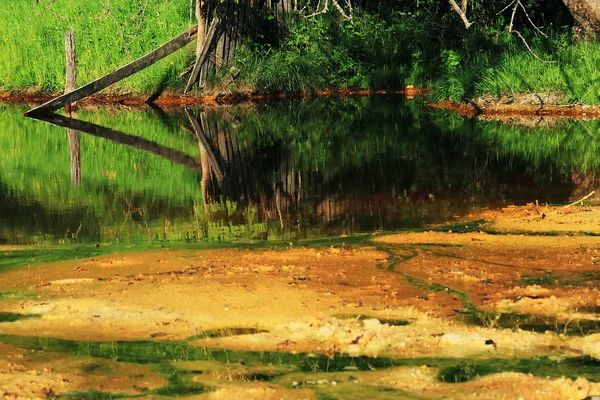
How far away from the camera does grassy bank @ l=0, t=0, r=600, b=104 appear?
22266mm

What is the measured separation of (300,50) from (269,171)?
1012 centimetres

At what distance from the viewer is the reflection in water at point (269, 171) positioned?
10.3 meters

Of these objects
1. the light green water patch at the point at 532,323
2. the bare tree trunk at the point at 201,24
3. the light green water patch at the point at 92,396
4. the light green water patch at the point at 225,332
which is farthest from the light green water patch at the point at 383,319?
the bare tree trunk at the point at 201,24

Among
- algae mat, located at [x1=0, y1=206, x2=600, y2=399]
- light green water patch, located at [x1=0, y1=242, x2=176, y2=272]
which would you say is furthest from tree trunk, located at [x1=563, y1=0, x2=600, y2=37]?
light green water patch, located at [x1=0, y1=242, x2=176, y2=272]

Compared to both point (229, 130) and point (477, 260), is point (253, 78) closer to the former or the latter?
point (229, 130)

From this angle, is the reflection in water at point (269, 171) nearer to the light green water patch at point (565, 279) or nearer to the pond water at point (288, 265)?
the pond water at point (288, 265)

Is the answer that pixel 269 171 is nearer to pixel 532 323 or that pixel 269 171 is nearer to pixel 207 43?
pixel 532 323

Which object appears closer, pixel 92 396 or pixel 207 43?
pixel 92 396

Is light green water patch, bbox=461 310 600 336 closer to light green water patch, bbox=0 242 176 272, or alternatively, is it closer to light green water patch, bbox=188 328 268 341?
light green water patch, bbox=188 328 268 341

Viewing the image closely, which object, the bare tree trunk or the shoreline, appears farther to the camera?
the bare tree trunk

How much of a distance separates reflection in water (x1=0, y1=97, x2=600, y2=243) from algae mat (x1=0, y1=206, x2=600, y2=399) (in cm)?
148

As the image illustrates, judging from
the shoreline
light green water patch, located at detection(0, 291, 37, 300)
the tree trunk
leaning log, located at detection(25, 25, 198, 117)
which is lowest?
light green water patch, located at detection(0, 291, 37, 300)

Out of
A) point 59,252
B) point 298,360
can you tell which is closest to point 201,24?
point 59,252

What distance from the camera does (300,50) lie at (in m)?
23.2
